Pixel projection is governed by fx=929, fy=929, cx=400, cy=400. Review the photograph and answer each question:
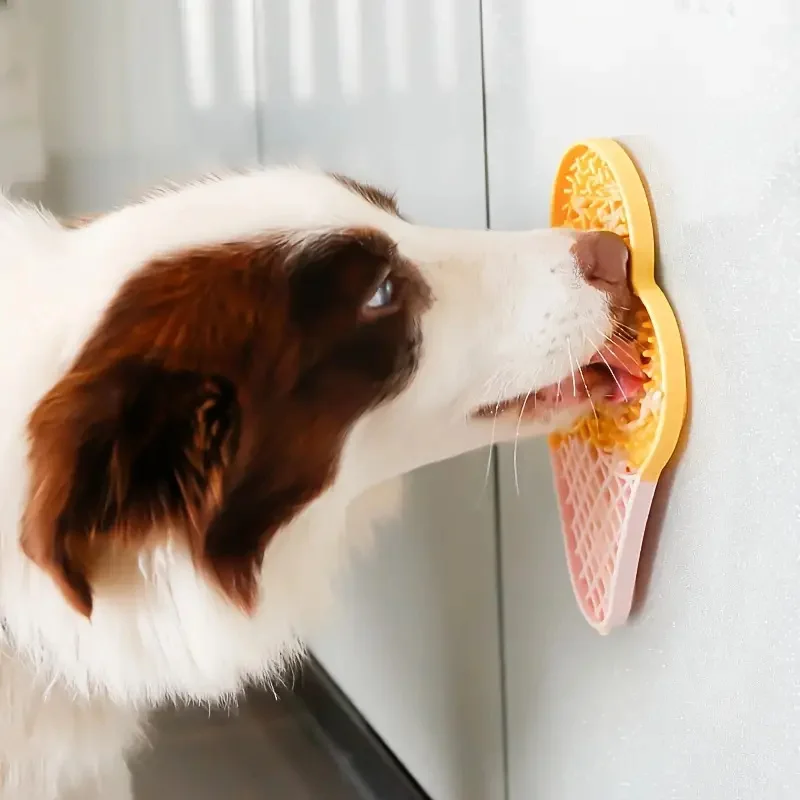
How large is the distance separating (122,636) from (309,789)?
0.90m

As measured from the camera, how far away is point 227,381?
854 millimetres

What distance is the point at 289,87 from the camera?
1885 millimetres

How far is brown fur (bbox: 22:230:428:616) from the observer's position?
80 cm

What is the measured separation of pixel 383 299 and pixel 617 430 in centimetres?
27

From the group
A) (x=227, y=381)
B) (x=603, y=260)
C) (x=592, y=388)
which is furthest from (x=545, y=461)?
A: (x=227, y=381)

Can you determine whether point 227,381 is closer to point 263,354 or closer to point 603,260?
point 263,354

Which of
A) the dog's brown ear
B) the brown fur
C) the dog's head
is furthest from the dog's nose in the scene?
the dog's brown ear

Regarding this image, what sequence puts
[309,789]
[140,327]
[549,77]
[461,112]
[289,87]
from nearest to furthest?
[140,327] < [549,77] < [461,112] < [309,789] < [289,87]

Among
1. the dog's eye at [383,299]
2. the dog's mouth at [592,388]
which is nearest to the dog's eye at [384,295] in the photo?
the dog's eye at [383,299]

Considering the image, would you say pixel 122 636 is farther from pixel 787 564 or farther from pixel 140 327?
pixel 787 564

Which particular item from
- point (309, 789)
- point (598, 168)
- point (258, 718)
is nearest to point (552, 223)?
point (598, 168)

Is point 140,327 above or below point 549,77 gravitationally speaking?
below

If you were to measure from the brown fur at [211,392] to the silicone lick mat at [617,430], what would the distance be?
198 mm

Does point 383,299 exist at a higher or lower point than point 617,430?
higher
